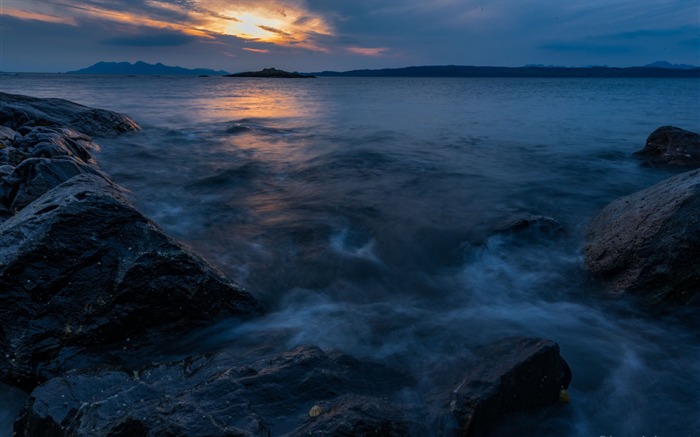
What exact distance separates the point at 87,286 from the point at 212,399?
1.94m

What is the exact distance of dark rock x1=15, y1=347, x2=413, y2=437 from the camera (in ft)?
8.16

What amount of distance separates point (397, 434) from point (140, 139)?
15787mm

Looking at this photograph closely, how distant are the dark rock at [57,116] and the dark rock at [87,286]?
10.8 m

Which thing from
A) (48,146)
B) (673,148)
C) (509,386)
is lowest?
(509,386)

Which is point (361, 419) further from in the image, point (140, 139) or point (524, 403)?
point (140, 139)

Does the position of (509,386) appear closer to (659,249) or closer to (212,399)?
(212,399)

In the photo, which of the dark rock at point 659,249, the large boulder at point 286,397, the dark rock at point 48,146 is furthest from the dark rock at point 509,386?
the dark rock at point 48,146

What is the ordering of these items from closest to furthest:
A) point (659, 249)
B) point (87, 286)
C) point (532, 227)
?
point (87, 286), point (659, 249), point (532, 227)

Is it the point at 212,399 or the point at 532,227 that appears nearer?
the point at 212,399

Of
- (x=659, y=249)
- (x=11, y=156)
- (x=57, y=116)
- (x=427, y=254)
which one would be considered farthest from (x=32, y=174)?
(x=57, y=116)

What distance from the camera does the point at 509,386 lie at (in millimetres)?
3055

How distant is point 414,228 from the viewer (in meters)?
7.74

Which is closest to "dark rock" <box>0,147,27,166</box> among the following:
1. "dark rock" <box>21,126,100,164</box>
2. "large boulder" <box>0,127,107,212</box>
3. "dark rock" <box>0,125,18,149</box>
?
"large boulder" <box>0,127,107,212</box>

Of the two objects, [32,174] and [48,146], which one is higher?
[48,146]
